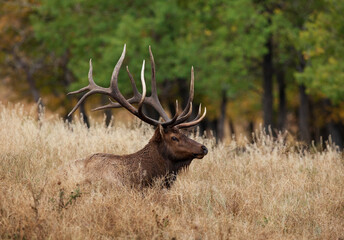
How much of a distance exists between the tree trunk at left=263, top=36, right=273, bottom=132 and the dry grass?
1047 cm

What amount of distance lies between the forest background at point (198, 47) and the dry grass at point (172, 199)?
392 inches

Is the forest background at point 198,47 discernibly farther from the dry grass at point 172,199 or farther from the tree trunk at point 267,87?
the dry grass at point 172,199

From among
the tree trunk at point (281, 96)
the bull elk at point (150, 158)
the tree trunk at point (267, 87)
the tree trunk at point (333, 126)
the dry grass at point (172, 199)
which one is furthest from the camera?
the tree trunk at point (281, 96)

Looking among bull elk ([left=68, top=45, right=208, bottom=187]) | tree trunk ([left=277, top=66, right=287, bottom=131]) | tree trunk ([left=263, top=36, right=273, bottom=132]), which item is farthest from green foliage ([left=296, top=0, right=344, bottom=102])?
bull elk ([left=68, top=45, right=208, bottom=187])

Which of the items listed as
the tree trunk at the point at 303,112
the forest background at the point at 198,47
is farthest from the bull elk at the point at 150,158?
the tree trunk at the point at 303,112

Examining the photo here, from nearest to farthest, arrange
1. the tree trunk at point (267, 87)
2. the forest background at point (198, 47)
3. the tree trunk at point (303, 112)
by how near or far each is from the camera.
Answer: the forest background at point (198, 47) < the tree trunk at point (267, 87) < the tree trunk at point (303, 112)

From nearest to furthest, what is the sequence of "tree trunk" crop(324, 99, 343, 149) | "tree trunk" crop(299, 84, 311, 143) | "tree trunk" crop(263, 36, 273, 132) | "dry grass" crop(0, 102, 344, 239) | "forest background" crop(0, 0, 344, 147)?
"dry grass" crop(0, 102, 344, 239)
"forest background" crop(0, 0, 344, 147)
"tree trunk" crop(263, 36, 273, 132)
"tree trunk" crop(299, 84, 311, 143)
"tree trunk" crop(324, 99, 343, 149)

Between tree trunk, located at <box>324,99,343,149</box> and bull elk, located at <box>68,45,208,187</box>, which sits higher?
bull elk, located at <box>68,45,208,187</box>

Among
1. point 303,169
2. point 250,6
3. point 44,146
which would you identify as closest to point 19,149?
point 44,146

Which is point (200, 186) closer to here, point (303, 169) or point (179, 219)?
point (179, 219)

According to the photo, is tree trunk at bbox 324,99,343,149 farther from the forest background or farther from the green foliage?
the green foliage

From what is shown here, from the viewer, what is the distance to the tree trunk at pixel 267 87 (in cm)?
2041

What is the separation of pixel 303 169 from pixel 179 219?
12.2 feet

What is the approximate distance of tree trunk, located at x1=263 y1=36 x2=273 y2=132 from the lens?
20.4 m
